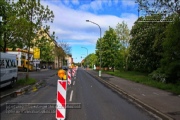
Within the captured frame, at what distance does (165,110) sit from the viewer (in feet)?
33.9

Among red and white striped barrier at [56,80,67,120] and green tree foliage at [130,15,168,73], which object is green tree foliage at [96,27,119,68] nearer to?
green tree foliage at [130,15,168,73]

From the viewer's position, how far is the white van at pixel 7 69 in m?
15.7

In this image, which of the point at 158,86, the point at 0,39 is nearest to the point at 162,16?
the point at 158,86

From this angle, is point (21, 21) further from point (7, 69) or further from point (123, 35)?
point (123, 35)

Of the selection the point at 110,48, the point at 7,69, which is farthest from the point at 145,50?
the point at 7,69

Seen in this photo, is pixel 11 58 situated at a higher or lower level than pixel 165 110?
higher

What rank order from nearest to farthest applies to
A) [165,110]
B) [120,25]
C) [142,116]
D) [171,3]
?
1. [142,116]
2. [165,110]
3. [171,3]
4. [120,25]

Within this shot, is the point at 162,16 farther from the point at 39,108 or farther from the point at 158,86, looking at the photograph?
the point at 39,108

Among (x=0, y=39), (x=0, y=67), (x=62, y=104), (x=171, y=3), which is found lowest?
(x=62, y=104)

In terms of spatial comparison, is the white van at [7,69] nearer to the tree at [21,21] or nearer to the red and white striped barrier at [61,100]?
the tree at [21,21]

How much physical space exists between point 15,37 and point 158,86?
39.7ft

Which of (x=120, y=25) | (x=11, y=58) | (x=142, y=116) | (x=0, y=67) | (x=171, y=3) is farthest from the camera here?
(x=120, y=25)

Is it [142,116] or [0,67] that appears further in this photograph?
[0,67]

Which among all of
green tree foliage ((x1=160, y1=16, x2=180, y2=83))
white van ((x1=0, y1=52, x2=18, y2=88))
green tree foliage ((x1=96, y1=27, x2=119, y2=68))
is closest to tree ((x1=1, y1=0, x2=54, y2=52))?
white van ((x1=0, y1=52, x2=18, y2=88))
